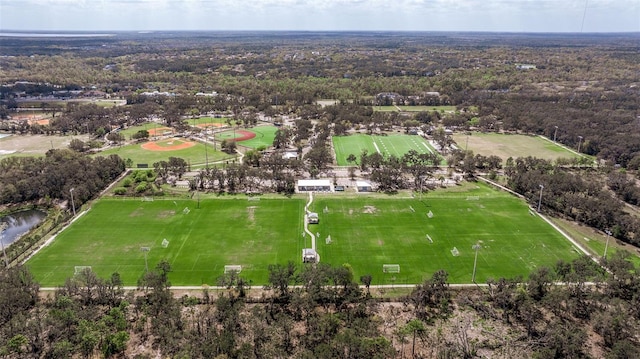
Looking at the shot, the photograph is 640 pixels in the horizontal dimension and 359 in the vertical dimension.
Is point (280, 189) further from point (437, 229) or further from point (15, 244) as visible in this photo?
point (15, 244)

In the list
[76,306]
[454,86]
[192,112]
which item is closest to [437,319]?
[76,306]

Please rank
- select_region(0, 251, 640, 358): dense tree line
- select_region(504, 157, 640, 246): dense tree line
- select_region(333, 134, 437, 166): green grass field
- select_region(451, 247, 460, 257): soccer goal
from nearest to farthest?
1. select_region(0, 251, 640, 358): dense tree line
2. select_region(451, 247, 460, 257): soccer goal
3. select_region(504, 157, 640, 246): dense tree line
4. select_region(333, 134, 437, 166): green grass field

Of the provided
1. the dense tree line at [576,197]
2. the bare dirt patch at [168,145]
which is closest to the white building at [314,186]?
the dense tree line at [576,197]

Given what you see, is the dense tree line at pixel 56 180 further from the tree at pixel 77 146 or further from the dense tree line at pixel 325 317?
the dense tree line at pixel 325 317

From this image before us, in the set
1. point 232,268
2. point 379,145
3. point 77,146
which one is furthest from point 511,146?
point 77,146

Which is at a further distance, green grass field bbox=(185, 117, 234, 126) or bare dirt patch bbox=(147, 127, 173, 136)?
green grass field bbox=(185, 117, 234, 126)

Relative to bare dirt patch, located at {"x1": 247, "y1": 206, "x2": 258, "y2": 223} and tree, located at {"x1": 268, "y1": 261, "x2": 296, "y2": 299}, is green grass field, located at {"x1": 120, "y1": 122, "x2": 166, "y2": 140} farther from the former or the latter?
tree, located at {"x1": 268, "y1": 261, "x2": 296, "y2": 299}

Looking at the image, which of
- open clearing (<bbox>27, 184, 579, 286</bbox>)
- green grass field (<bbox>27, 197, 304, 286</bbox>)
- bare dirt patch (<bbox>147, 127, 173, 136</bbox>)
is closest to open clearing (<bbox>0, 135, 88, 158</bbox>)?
bare dirt patch (<bbox>147, 127, 173, 136</bbox>)
